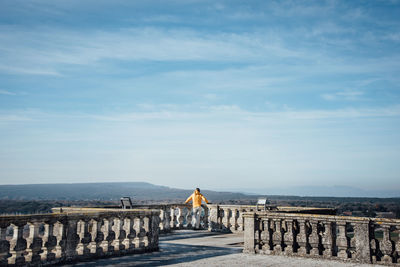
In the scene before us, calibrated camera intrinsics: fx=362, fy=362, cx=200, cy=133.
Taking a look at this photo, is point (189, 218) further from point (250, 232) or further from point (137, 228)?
point (250, 232)

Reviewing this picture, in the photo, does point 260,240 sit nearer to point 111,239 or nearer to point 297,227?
point 297,227

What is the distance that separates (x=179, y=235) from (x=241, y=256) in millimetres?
5729

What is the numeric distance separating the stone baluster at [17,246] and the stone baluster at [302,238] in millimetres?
7044

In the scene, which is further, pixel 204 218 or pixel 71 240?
pixel 204 218

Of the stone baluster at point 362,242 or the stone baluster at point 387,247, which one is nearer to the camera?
the stone baluster at point 387,247

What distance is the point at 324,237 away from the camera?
32.0 feet

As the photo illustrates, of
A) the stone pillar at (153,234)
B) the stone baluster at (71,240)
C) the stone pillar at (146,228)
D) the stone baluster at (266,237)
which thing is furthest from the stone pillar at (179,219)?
the stone baluster at (71,240)

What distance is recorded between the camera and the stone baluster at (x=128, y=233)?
1075 centimetres

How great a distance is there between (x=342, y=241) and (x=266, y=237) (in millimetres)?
2199

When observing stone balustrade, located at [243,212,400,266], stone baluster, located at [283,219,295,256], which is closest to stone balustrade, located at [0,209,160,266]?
stone balustrade, located at [243,212,400,266]

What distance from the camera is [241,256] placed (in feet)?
34.1

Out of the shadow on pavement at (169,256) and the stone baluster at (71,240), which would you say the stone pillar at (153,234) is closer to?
the shadow on pavement at (169,256)

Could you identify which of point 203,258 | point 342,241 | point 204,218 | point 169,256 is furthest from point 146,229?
point 204,218

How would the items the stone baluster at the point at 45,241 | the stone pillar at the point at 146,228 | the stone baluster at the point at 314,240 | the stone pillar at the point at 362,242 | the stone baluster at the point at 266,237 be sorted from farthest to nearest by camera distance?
the stone pillar at the point at 146,228, the stone baluster at the point at 266,237, the stone baluster at the point at 314,240, the stone pillar at the point at 362,242, the stone baluster at the point at 45,241
